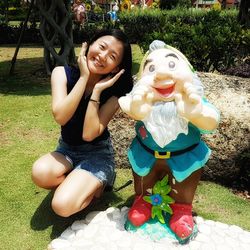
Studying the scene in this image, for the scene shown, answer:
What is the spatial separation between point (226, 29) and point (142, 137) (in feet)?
12.1

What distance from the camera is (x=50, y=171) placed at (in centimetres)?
305

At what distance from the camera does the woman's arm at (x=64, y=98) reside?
2.82 meters

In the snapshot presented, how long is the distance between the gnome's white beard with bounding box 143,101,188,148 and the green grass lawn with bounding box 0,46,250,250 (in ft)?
3.51

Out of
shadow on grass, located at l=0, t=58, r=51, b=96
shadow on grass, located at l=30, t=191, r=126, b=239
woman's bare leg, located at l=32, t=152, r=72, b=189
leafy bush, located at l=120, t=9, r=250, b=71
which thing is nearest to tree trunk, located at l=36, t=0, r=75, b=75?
shadow on grass, located at l=0, t=58, r=51, b=96

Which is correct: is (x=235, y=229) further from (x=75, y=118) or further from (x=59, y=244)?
(x=75, y=118)

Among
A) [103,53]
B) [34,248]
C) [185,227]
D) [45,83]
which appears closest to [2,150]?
[34,248]

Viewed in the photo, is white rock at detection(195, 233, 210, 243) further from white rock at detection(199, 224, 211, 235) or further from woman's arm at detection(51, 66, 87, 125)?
woman's arm at detection(51, 66, 87, 125)

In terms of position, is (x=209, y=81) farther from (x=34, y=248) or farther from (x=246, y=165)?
(x=34, y=248)

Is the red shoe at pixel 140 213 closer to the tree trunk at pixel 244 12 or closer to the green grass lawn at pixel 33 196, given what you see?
the green grass lawn at pixel 33 196

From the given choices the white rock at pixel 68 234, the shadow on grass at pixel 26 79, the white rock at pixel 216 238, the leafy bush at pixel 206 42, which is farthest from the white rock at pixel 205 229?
the shadow on grass at pixel 26 79

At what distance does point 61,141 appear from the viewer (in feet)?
10.9

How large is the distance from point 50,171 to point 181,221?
1030 mm

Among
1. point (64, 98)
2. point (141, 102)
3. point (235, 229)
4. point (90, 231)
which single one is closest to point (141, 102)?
point (141, 102)

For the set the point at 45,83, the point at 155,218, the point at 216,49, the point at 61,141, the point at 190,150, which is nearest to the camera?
the point at 190,150
